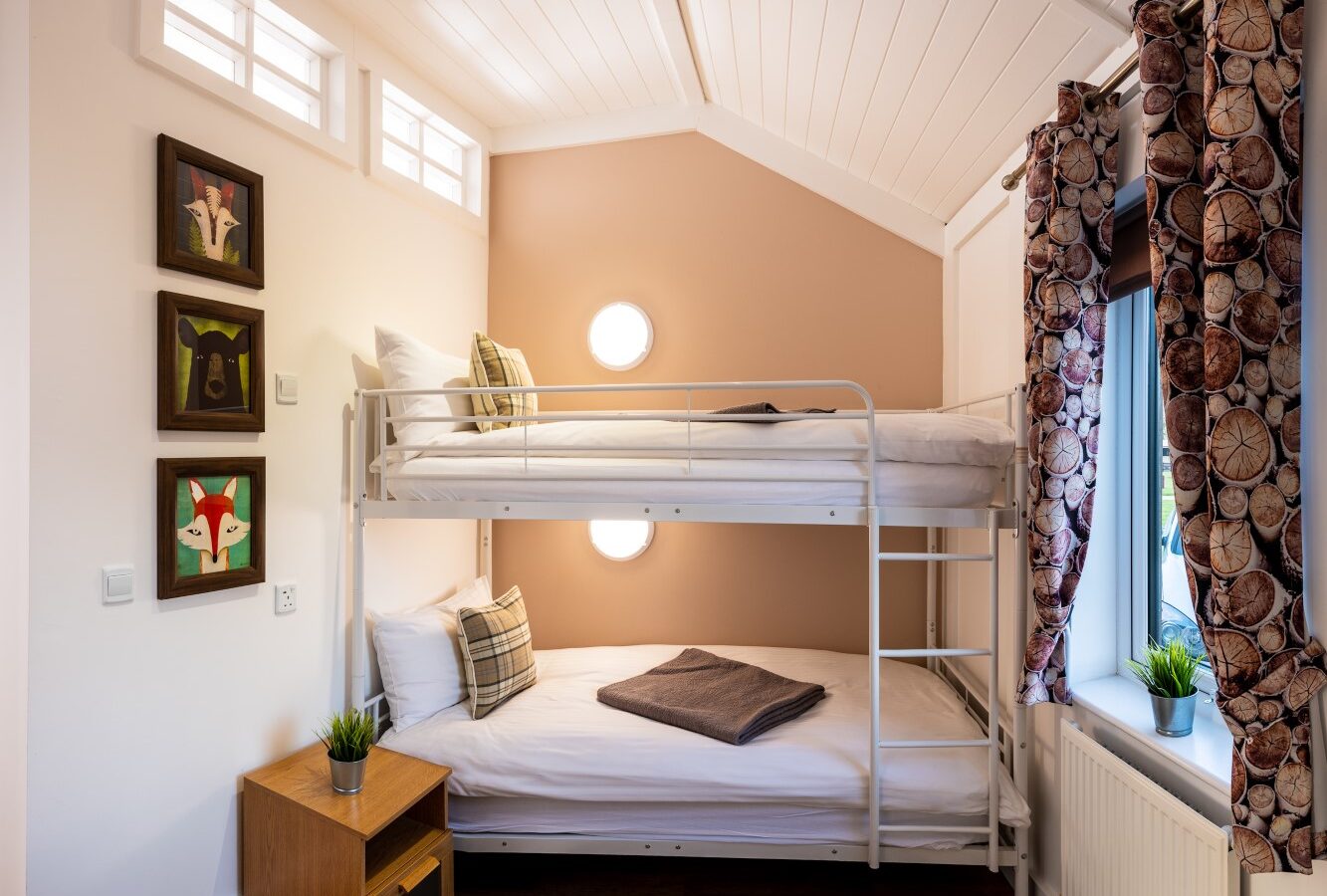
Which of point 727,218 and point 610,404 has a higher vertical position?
point 727,218

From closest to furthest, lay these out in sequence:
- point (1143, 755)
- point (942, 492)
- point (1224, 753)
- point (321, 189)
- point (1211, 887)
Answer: point (1211, 887), point (1224, 753), point (1143, 755), point (942, 492), point (321, 189)

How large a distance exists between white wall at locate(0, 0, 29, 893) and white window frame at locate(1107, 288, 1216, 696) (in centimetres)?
276

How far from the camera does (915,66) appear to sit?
2.16m

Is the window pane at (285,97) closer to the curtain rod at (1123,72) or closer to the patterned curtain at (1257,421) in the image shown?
the curtain rod at (1123,72)

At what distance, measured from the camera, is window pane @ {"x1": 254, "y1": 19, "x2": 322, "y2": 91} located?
2230mm

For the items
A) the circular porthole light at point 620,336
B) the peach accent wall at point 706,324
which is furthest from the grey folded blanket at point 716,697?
the circular porthole light at point 620,336

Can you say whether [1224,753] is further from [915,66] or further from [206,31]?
[206,31]

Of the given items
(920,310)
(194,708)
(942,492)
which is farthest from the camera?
(920,310)

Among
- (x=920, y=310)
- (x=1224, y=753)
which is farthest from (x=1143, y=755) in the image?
(x=920, y=310)

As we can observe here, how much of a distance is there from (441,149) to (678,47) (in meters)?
1.16

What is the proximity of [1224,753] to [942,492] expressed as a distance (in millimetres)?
847

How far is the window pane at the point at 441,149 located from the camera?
3061 millimetres

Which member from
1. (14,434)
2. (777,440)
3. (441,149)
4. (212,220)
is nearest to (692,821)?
(777,440)

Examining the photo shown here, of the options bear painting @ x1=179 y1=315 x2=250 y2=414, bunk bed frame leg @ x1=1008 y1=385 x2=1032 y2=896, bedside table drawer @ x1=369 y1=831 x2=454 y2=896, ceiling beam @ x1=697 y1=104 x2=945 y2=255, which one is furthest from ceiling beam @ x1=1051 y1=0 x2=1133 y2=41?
bedside table drawer @ x1=369 y1=831 x2=454 y2=896
